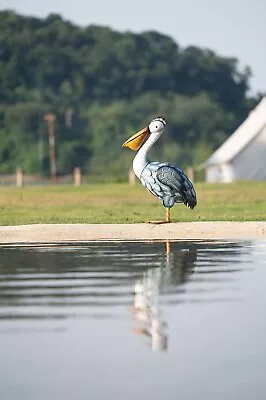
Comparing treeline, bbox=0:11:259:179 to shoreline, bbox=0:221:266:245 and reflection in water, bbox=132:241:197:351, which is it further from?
reflection in water, bbox=132:241:197:351

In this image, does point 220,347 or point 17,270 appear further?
point 17,270

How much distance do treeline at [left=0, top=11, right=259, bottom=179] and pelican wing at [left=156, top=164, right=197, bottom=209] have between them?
90860mm

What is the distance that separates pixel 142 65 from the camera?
156125 millimetres

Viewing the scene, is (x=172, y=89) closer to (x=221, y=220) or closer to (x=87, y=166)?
(x=87, y=166)

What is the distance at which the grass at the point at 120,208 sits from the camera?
97.7 feet

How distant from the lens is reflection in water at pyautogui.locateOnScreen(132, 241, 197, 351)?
1238 centimetres

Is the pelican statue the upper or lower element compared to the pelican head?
lower

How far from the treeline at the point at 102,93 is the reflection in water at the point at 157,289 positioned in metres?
98.3

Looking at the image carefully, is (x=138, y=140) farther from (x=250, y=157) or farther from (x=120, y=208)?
(x=250, y=157)

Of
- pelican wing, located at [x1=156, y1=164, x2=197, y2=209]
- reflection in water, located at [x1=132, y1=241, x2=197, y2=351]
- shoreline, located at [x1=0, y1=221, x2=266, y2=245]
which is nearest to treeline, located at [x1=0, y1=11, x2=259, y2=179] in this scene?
pelican wing, located at [x1=156, y1=164, x2=197, y2=209]

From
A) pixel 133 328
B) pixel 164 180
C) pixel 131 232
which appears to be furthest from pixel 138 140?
pixel 133 328

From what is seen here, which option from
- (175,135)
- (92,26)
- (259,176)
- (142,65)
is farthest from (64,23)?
(259,176)

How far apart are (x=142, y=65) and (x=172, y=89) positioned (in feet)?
13.4

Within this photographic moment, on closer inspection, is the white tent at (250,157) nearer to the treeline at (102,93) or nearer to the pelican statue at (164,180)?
the treeline at (102,93)
